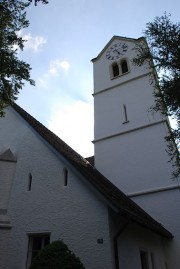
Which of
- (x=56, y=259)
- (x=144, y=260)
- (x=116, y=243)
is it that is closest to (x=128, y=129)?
(x=144, y=260)

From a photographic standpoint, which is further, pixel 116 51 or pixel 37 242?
pixel 116 51

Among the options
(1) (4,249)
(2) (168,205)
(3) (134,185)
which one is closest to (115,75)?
(3) (134,185)

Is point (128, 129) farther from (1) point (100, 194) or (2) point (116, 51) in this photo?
(1) point (100, 194)

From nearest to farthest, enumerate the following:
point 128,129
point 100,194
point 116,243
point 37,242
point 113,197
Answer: point 116,243 < point 100,194 < point 37,242 < point 113,197 < point 128,129

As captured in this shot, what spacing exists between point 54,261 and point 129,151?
31.9 feet

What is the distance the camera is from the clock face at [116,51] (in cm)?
2236

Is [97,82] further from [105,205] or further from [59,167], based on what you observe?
[105,205]

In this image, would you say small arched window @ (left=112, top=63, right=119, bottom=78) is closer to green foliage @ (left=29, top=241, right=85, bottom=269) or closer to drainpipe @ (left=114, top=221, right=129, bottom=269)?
drainpipe @ (left=114, top=221, right=129, bottom=269)

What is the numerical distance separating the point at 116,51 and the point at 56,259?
18.4 meters

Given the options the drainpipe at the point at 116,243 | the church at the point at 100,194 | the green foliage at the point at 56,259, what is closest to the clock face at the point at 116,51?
the church at the point at 100,194

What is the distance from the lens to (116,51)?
74.9 feet

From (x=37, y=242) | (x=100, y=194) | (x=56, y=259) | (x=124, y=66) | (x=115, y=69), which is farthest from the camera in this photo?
(x=115, y=69)

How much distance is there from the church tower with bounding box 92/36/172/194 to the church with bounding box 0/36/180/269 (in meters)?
0.06

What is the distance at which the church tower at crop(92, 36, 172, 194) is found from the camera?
1538 cm
